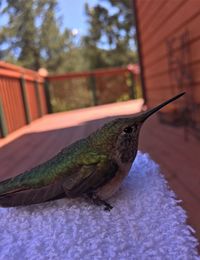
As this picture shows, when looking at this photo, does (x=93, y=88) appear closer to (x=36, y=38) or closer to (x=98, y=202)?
(x=36, y=38)

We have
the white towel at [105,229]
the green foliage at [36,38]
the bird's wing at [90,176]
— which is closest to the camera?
the white towel at [105,229]

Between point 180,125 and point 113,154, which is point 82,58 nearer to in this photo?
point 180,125

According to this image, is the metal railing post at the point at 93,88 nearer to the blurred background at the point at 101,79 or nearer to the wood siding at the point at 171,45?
the blurred background at the point at 101,79

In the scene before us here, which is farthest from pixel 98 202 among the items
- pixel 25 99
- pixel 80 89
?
pixel 80 89

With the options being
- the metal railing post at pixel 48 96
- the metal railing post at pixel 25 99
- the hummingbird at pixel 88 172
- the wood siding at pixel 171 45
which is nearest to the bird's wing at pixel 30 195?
the hummingbird at pixel 88 172

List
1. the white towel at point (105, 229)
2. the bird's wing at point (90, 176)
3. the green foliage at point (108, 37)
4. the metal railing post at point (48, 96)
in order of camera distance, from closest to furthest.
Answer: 1. the white towel at point (105, 229)
2. the bird's wing at point (90, 176)
3. the metal railing post at point (48, 96)
4. the green foliage at point (108, 37)

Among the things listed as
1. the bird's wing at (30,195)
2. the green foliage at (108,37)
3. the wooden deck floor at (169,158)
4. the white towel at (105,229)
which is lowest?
the wooden deck floor at (169,158)

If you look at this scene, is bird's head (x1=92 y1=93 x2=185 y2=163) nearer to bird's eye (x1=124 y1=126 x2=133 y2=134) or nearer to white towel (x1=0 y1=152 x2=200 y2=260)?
bird's eye (x1=124 y1=126 x2=133 y2=134)

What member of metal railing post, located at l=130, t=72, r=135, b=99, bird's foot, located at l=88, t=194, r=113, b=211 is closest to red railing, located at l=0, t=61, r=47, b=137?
bird's foot, located at l=88, t=194, r=113, b=211
